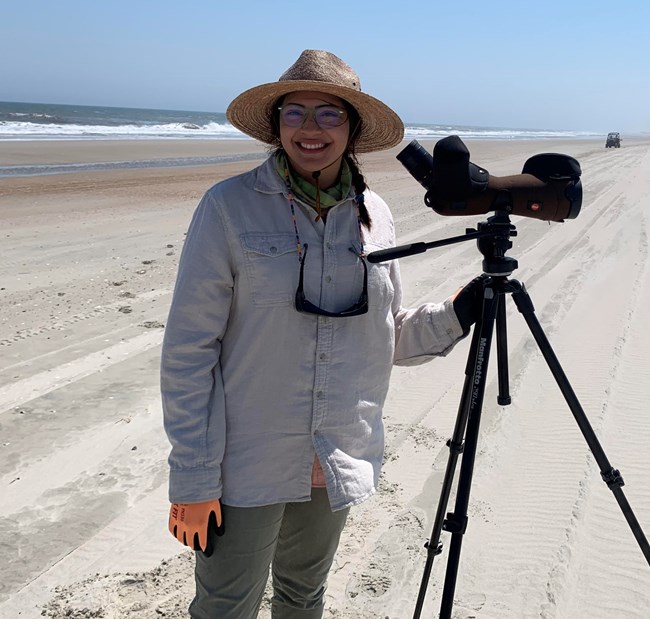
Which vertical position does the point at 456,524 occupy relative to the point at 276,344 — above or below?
below

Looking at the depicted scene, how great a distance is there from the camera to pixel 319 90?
4.96 ft

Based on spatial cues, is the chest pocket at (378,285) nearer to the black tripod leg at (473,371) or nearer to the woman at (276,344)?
the woman at (276,344)

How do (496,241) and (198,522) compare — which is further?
(496,241)

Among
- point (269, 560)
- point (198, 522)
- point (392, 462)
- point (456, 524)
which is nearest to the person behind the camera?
point (198, 522)

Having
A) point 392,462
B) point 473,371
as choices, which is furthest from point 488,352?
point 392,462

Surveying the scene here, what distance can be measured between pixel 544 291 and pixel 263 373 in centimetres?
502

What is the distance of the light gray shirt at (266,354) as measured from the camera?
4.74 feet

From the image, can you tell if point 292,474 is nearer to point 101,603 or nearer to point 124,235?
point 101,603

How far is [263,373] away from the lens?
1.51 meters

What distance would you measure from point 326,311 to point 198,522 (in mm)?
568

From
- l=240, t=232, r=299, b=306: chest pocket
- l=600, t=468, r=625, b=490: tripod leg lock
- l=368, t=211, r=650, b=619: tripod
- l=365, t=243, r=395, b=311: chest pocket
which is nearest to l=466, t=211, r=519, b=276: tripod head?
l=368, t=211, r=650, b=619: tripod

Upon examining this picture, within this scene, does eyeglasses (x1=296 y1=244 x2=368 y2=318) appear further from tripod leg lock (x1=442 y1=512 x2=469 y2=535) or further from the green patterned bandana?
tripod leg lock (x1=442 y1=512 x2=469 y2=535)

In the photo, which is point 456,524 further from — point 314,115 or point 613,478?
point 314,115

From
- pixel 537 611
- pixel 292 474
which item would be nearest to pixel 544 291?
pixel 537 611
